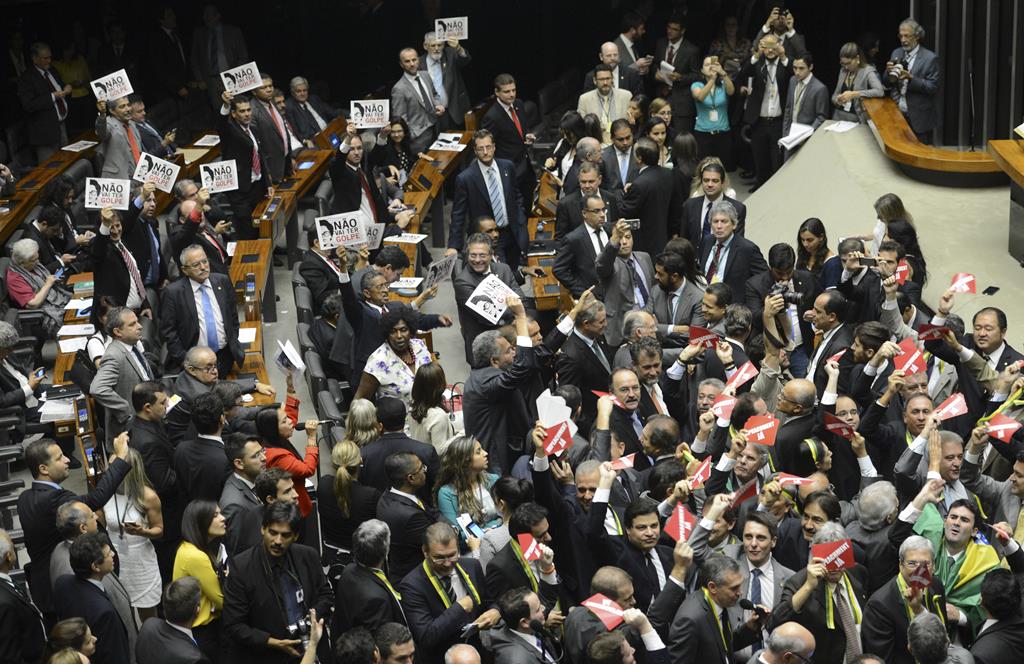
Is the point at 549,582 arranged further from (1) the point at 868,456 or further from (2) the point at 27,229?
(2) the point at 27,229

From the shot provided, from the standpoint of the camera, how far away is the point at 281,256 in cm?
1393

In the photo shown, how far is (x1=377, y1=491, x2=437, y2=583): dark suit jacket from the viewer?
7590mm

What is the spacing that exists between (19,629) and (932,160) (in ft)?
28.0

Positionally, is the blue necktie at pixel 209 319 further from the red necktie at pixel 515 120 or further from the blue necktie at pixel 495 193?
the red necktie at pixel 515 120

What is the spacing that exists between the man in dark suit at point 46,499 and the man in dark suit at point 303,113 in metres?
7.50

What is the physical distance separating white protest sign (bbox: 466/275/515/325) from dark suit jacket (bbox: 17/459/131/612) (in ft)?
10.4

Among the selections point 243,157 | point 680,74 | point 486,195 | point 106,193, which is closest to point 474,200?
point 486,195

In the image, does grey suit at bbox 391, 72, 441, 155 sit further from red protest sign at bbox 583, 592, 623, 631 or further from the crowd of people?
red protest sign at bbox 583, 592, 623, 631

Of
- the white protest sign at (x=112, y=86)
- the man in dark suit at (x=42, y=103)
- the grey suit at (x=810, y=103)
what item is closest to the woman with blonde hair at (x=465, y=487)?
the white protest sign at (x=112, y=86)

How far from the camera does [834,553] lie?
6.64m

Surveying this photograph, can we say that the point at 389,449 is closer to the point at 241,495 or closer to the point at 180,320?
the point at 241,495

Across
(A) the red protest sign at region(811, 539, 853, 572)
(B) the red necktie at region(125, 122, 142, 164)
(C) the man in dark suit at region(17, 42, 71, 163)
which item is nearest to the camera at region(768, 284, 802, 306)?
(A) the red protest sign at region(811, 539, 853, 572)

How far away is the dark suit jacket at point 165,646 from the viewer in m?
6.71

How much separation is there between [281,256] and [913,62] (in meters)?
6.03
